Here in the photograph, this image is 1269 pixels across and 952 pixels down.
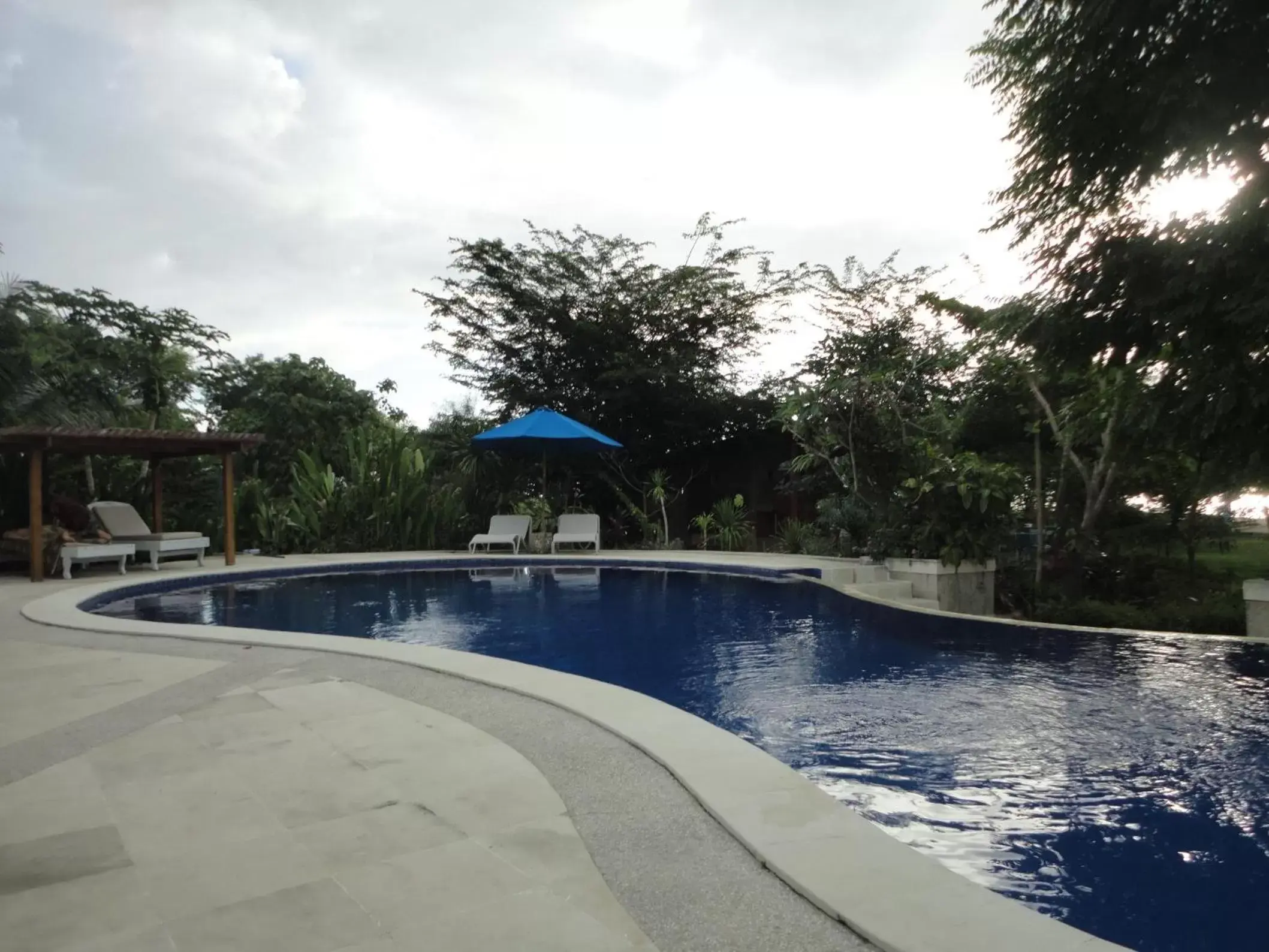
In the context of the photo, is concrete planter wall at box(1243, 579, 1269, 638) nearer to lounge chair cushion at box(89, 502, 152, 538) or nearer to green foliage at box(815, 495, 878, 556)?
green foliage at box(815, 495, 878, 556)

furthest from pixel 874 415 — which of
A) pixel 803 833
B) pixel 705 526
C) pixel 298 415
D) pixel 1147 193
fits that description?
pixel 298 415

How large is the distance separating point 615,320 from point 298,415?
686 centimetres

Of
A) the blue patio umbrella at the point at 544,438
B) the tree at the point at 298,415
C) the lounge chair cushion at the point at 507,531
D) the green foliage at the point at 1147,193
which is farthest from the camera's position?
the tree at the point at 298,415

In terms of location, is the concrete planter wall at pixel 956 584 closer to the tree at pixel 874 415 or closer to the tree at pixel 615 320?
the tree at pixel 874 415

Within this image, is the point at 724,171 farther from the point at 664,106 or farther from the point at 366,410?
the point at 366,410

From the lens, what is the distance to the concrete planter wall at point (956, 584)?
8.80m

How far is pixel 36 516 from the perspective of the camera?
32.0 ft

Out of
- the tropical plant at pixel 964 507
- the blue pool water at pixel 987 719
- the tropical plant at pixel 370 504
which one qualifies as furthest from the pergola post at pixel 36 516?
the tropical plant at pixel 964 507

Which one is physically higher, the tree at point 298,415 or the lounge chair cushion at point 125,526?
the tree at point 298,415

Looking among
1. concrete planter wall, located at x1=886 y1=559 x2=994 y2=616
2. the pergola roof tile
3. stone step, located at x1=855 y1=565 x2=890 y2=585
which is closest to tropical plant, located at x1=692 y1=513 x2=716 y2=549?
stone step, located at x1=855 y1=565 x2=890 y2=585

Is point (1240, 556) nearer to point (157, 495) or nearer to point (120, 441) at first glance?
point (120, 441)

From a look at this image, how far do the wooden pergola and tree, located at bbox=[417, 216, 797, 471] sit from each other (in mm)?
6069

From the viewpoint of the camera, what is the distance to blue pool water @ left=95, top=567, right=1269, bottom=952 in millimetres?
2645

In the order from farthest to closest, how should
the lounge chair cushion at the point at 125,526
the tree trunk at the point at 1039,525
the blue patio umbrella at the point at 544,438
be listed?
the blue patio umbrella at the point at 544,438
the lounge chair cushion at the point at 125,526
the tree trunk at the point at 1039,525
